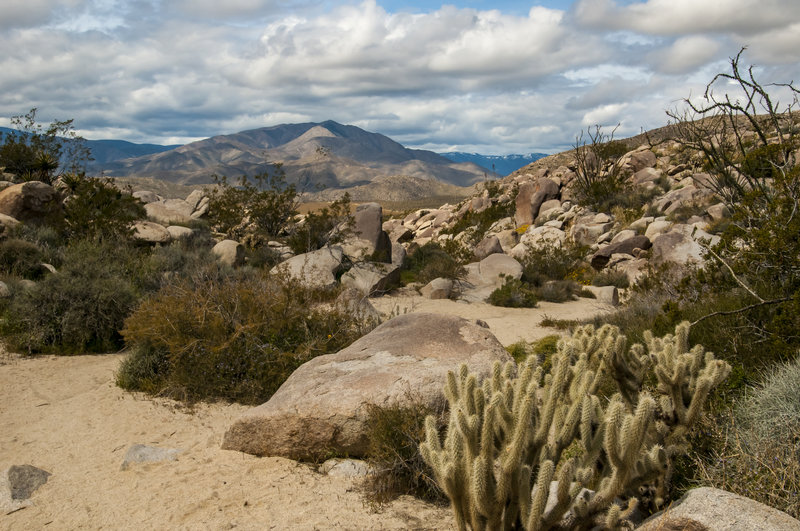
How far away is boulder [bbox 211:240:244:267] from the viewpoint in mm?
15062

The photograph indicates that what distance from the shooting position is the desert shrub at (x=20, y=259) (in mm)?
11516

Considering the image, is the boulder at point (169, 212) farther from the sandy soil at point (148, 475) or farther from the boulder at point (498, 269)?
the sandy soil at point (148, 475)

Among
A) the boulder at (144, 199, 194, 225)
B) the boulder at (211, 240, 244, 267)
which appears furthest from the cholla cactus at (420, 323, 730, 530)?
the boulder at (144, 199, 194, 225)

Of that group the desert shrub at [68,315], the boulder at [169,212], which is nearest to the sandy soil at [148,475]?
the desert shrub at [68,315]

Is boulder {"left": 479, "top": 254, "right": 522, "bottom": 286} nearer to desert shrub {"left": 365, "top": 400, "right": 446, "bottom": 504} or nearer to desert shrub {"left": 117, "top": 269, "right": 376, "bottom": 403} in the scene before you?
desert shrub {"left": 117, "top": 269, "right": 376, "bottom": 403}

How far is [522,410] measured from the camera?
9.91 feet

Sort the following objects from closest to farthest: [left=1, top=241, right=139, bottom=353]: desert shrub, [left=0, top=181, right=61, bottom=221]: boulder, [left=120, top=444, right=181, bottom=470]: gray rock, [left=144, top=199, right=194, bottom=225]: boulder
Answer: [left=120, top=444, right=181, bottom=470]: gray rock < [left=1, top=241, right=139, bottom=353]: desert shrub < [left=0, top=181, right=61, bottom=221]: boulder < [left=144, top=199, right=194, bottom=225]: boulder

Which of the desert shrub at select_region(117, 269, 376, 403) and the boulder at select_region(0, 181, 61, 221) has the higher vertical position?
the boulder at select_region(0, 181, 61, 221)

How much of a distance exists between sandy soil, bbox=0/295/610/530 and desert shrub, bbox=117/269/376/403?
31cm

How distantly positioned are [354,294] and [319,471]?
537 centimetres

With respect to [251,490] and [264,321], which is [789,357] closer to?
[251,490]

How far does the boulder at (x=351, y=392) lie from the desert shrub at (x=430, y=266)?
970 cm

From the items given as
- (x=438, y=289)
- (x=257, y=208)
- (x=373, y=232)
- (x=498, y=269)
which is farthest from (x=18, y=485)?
(x=257, y=208)

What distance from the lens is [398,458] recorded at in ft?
15.4
